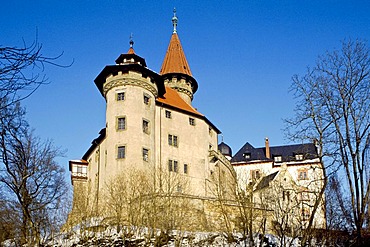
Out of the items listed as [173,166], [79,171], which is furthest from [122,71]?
[79,171]

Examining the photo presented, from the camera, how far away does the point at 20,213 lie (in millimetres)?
28359

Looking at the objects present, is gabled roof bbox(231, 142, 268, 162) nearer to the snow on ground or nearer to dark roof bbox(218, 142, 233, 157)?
dark roof bbox(218, 142, 233, 157)

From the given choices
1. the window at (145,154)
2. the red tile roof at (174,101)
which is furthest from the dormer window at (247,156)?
the window at (145,154)

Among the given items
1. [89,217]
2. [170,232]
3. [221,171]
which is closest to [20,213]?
[89,217]

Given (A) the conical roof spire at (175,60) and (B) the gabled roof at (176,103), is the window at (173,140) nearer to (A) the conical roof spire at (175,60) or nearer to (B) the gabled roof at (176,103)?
(B) the gabled roof at (176,103)

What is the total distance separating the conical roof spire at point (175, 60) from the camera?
5506 cm

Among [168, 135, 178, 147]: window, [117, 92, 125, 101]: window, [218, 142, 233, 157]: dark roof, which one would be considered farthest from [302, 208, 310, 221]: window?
[218, 142, 233, 157]: dark roof

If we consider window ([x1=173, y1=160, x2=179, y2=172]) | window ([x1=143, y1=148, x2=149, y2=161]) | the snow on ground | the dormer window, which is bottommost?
the snow on ground

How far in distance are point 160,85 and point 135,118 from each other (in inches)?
229

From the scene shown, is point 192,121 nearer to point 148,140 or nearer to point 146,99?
point 146,99

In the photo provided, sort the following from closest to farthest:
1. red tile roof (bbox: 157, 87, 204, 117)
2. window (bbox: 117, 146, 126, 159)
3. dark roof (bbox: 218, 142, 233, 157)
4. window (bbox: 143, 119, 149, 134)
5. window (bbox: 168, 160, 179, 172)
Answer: window (bbox: 117, 146, 126, 159) → window (bbox: 143, 119, 149, 134) → window (bbox: 168, 160, 179, 172) → red tile roof (bbox: 157, 87, 204, 117) → dark roof (bbox: 218, 142, 233, 157)

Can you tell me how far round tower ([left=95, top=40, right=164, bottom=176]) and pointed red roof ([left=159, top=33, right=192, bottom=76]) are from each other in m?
11.6

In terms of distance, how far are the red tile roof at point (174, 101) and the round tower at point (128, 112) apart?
92.3 inches

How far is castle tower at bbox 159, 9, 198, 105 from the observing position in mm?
53531
